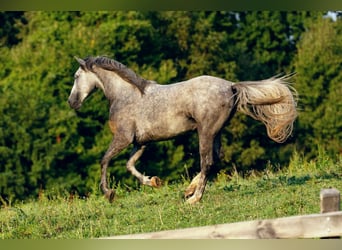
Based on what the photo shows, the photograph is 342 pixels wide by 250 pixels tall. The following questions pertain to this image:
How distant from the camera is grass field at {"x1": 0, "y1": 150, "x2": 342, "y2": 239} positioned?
1075 cm

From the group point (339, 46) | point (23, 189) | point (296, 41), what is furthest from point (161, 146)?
point (296, 41)

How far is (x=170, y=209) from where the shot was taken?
460 inches

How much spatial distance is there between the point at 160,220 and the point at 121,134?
2.17m

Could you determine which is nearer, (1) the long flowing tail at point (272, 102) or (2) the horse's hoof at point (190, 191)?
(1) the long flowing tail at point (272, 102)

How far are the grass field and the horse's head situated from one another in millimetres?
1436

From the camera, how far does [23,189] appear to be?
38.2m

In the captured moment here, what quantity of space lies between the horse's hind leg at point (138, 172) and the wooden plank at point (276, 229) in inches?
188

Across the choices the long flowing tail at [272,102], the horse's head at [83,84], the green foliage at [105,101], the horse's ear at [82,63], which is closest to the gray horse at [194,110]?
the long flowing tail at [272,102]

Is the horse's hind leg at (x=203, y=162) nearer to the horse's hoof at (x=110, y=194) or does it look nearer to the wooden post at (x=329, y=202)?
the horse's hoof at (x=110, y=194)

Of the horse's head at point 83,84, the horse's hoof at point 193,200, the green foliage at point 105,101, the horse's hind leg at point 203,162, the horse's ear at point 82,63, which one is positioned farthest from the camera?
the green foliage at point 105,101

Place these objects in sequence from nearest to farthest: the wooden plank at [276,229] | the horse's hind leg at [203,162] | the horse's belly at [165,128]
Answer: the wooden plank at [276,229] → the horse's hind leg at [203,162] → the horse's belly at [165,128]

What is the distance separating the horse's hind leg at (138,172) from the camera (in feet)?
42.0

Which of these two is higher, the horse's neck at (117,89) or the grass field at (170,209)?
the horse's neck at (117,89)
